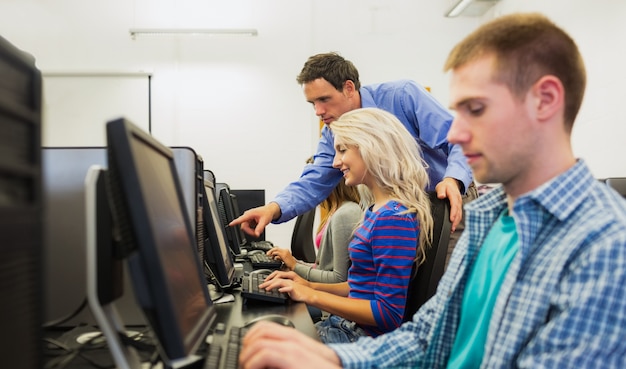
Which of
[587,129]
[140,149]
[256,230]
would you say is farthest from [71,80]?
[140,149]

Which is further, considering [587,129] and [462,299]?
[587,129]

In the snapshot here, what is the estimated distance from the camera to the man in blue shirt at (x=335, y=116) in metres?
1.96

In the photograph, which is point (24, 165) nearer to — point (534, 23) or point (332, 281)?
point (534, 23)

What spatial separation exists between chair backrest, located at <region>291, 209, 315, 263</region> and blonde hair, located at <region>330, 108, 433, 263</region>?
1.72m

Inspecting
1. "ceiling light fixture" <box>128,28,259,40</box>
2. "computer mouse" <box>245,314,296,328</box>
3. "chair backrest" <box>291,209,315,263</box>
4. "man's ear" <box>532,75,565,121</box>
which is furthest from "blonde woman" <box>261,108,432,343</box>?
"ceiling light fixture" <box>128,28,259,40</box>

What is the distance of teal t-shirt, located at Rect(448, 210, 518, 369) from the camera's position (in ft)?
2.81

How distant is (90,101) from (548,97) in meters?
4.86

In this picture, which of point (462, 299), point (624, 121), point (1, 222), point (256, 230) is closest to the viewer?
point (1, 222)

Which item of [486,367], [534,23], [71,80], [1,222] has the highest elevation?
[71,80]

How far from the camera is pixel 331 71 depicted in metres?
2.26

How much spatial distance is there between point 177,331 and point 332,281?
51.6 inches

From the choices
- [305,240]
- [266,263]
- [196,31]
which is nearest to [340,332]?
[266,263]

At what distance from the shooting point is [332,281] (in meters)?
1.87

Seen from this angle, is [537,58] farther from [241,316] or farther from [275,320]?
[241,316]
